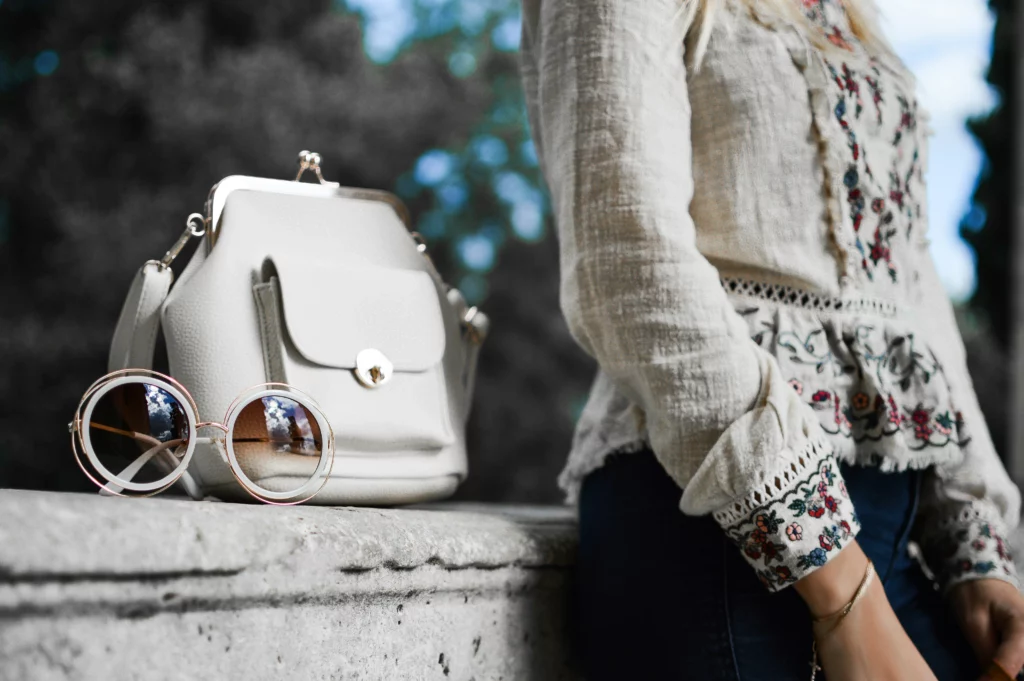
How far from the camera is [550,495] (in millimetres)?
5844

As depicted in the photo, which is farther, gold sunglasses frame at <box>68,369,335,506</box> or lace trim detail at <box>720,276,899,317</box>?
lace trim detail at <box>720,276,899,317</box>

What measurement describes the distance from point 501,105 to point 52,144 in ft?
9.95

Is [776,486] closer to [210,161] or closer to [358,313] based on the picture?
[358,313]

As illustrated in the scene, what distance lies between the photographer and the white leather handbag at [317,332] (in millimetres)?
734

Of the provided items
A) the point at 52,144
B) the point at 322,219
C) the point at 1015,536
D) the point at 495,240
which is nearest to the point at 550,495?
the point at 495,240

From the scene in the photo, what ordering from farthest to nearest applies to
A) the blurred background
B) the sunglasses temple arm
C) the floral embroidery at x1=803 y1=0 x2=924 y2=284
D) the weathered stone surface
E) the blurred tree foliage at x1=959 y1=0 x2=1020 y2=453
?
the blurred tree foliage at x1=959 y1=0 x2=1020 y2=453 → the blurred background → the floral embroidery at x1=803 y1=0 x2=924 y2=284 → the sunglasses temple arm → the weathered stone surface

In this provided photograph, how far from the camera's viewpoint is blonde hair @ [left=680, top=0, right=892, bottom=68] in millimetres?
777

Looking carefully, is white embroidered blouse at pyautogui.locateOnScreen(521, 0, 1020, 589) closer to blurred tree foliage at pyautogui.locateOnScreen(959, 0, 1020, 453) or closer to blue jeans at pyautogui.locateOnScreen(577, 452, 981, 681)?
blue jeans at pyautogui.locateOnScreen(577, 452, 981, 681)

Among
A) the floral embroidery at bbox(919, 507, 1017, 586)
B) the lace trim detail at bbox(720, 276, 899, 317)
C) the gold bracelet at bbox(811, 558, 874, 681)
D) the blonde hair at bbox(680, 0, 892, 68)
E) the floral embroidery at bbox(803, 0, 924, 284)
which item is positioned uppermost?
the blonde hair at bbox(680, 0, 892, 68)

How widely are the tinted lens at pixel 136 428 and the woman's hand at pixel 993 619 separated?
0.75 m

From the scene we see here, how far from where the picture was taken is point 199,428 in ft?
2.31

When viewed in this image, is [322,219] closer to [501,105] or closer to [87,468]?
[87,468]

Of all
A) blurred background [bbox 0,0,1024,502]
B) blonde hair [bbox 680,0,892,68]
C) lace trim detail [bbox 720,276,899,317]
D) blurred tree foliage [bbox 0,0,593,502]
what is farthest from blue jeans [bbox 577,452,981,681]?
blurred background [bbox 0,0,1024,502]

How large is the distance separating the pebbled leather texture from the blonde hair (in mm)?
332
